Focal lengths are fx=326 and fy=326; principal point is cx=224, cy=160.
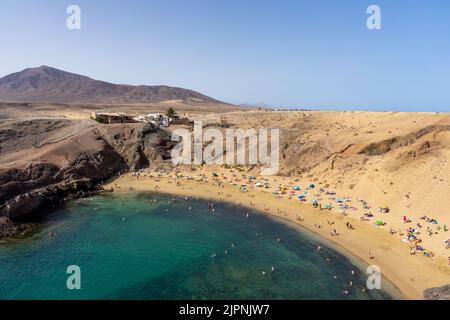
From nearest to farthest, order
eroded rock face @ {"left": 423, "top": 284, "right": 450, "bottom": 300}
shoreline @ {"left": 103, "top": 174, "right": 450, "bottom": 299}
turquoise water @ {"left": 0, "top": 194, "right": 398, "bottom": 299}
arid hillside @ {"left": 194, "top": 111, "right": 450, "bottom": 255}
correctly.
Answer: eroded rock face @ {"left": 423, "top": 284, "right": 450, "bottom": 300} < turquoise water @ {"left": 0, "top": 194, "right": 398, "bottom": 299} < shoreline @ {"left": 103, "top": 174, "right": 450, "bottom": 299} < arid hillside @ {"left": 194, "top": 111, "right": 450, "bottom": 255}

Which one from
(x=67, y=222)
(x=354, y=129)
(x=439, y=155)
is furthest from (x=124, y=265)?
(x=354, y=129)

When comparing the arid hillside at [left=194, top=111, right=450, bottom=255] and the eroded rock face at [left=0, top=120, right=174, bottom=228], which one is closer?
the arid hillside at [left=194, top=111, right=450, bottom=255]

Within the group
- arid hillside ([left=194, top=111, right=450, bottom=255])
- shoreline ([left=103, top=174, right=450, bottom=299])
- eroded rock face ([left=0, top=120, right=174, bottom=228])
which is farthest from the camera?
eroded rock face ([left=0, top=120, right=174, bottom=228])

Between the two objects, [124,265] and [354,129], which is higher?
[354,129]

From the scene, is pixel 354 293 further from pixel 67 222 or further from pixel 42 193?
pixel 42 193

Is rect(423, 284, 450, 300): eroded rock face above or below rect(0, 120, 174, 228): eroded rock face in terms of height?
below

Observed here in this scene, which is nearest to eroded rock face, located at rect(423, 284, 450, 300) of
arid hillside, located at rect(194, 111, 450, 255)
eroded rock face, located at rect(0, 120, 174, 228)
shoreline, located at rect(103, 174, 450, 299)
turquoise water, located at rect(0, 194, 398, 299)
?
shoreline, located at rect(103, 174, 450, 299)

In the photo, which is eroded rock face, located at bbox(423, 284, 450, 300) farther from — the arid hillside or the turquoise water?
the arid hillside
